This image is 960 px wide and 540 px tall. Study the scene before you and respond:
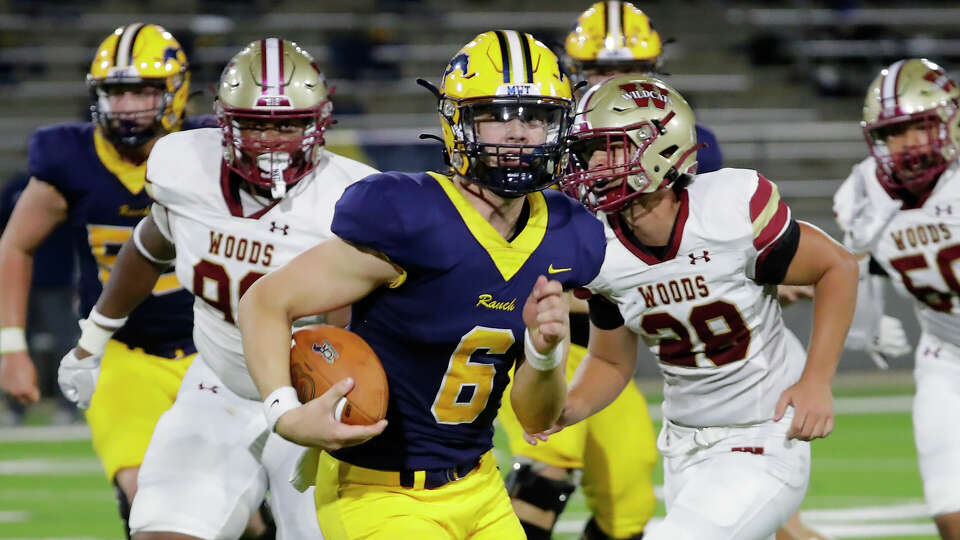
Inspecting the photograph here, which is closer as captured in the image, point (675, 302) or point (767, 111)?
point (675, 302)

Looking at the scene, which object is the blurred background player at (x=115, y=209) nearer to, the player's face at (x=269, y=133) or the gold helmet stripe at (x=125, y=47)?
the gold helmet stripe at (x=125, y=47)

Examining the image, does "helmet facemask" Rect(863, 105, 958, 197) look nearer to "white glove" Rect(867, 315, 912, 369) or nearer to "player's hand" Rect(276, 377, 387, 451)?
"white glove" Rect(867, 315, 912, 369)

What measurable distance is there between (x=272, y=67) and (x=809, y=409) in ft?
5.68

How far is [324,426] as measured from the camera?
106 inches

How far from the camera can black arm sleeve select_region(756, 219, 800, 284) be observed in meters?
3.49

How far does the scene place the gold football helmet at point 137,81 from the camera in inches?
176

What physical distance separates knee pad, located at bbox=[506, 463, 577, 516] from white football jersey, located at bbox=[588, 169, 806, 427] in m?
0.93

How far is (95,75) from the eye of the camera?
15.0 feet

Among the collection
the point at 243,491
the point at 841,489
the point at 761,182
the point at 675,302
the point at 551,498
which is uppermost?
the point at 761,182

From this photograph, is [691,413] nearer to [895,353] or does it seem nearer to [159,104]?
[895,353]

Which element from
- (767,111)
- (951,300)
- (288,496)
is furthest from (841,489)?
(767,111)

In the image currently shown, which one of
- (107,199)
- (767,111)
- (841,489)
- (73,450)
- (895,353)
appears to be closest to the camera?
(107,199)

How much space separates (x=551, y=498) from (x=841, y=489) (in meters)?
2.96

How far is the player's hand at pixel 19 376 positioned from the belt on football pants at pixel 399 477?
6.54 ft
